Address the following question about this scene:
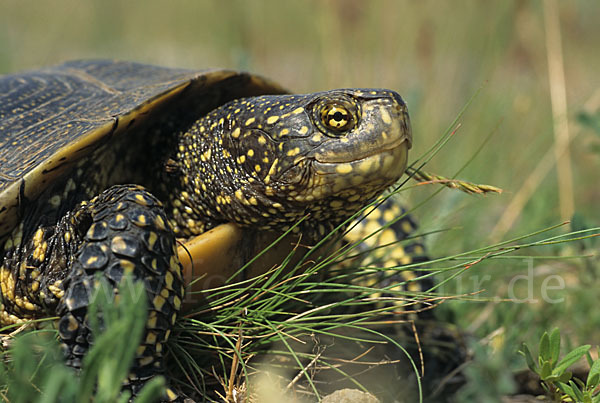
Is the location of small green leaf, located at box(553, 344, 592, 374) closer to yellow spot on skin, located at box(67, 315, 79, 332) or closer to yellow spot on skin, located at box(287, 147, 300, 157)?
yellow spot on skin, located at box(287, 147, 300, 157)

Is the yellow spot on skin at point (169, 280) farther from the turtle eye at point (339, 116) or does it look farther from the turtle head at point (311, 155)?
the turtle eye at point (339, 116)

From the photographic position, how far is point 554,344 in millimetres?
1573

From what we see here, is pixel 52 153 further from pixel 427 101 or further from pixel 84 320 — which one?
pixel 427 101

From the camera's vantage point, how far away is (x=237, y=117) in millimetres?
1839

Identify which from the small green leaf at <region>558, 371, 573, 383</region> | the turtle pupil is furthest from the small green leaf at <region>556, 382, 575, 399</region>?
the turtle pupil

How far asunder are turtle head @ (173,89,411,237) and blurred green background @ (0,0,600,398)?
3.30ft

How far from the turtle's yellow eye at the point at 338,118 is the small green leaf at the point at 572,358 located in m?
0.87

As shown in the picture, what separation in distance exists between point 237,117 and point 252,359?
77cm

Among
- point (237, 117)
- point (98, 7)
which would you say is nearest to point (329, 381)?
point (237, 117)

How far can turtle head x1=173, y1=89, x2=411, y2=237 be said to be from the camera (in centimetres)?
158

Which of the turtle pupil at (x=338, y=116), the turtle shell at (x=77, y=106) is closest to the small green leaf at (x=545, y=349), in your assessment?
the turtle pupil at (x=338, y=116)

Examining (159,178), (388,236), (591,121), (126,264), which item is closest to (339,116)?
(126,264)

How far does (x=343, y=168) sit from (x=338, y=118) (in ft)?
0.47

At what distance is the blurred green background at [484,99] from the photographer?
8.70 feet
